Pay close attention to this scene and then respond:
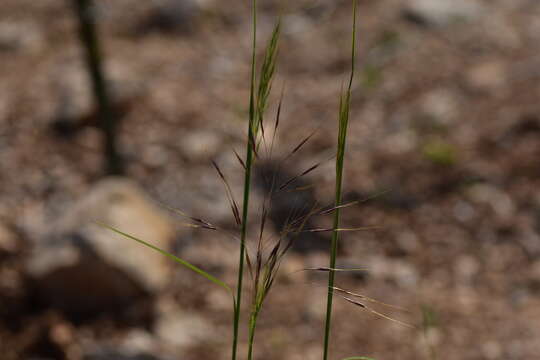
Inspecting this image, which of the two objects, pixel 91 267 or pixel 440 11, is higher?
pixel 440 11

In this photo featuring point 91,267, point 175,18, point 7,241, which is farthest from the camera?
point 175,18

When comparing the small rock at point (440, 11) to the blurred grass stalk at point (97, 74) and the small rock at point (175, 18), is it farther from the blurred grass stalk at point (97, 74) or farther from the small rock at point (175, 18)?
the blurred grass stalk at point (97, 74)

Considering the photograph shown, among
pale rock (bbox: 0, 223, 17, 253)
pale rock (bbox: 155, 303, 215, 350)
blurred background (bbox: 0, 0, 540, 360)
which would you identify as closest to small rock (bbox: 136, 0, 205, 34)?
blurred background (bbox: 0, 0, 540, 360)

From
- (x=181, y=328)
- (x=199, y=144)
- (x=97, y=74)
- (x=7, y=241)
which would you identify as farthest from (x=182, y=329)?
(x=199, y=144)

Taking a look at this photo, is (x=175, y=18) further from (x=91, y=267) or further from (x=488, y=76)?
(x=91, y=267)

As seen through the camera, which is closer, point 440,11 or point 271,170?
point 271,170

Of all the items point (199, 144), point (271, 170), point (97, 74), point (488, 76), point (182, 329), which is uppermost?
point (488, 76)

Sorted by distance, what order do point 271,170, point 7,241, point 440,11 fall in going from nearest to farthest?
point 7,241 < point 271,170 < point 440,11

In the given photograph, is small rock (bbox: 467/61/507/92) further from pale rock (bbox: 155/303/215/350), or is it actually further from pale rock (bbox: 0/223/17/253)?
pale rock (bbox: 0/223/17/253)
